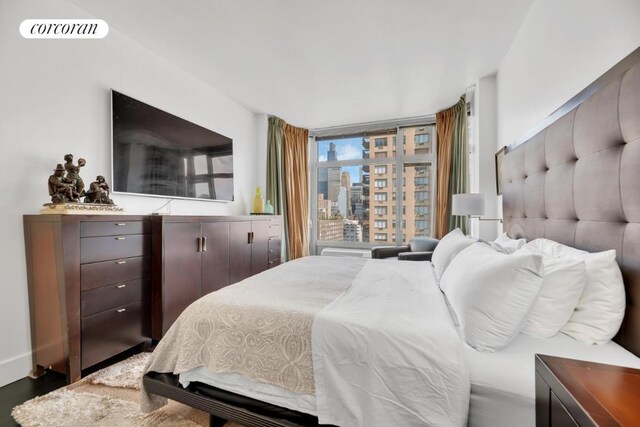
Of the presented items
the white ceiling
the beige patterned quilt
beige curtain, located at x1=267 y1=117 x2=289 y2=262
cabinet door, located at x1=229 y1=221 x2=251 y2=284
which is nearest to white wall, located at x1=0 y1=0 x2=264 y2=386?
A: the white ceiling

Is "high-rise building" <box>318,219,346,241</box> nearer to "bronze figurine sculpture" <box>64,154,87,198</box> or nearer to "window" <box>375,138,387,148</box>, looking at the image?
"window" <box>375,138,387,148</box>

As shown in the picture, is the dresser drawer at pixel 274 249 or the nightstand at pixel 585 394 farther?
the dresser drawer at pixel 274 249

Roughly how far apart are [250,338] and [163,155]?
2308 millimetres

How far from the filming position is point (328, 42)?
2357 millimetres

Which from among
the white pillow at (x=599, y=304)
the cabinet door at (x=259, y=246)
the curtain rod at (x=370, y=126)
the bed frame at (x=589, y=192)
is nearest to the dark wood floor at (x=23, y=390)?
Result: the bed frame at (x=589, y=192)

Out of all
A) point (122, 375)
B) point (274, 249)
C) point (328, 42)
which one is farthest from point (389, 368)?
point (274, 249)

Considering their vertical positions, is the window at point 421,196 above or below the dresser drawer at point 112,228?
above

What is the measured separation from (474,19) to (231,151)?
2992 mm

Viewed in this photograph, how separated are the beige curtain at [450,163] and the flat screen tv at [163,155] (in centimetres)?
300

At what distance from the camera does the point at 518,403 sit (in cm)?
77

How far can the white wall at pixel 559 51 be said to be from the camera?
1079 millimetres

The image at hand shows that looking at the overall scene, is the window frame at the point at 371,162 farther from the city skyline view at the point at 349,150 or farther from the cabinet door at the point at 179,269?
the cabinet door at the point at 179,269

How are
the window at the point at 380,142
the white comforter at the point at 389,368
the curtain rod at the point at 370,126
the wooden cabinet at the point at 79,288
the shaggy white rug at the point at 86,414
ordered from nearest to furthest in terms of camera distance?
1. the white comforter at the point at 389,368
2. the shaggy white rug at the point at 86,414
3. the wooden cabinet at the point at 79,288
4. the curtain rod at the point at 370,126
5. the window at the point at 380,142

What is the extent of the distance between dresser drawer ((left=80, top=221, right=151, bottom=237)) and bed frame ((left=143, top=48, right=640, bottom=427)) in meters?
1.07
